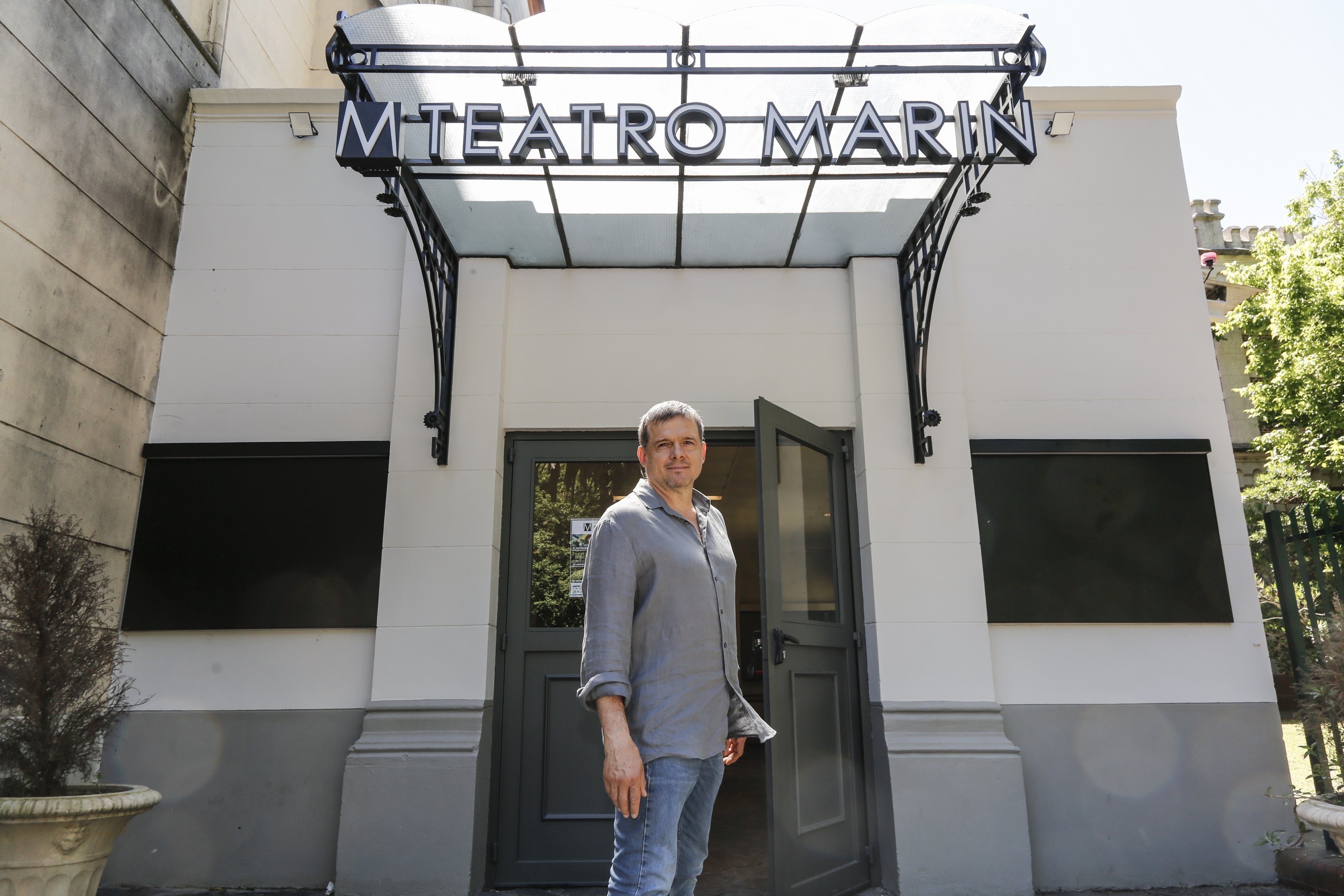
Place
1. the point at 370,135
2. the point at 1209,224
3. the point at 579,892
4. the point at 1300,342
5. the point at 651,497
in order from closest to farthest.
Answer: the point at 651,497, the point at 370,135, the point at 579,892, the point at 1300,342, the point at 1209,224

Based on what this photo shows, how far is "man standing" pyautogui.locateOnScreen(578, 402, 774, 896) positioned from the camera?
6.31 ft

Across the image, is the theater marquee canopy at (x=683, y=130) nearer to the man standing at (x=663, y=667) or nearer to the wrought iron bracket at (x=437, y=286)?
the wrought iron bracket at (x=437, y=286)

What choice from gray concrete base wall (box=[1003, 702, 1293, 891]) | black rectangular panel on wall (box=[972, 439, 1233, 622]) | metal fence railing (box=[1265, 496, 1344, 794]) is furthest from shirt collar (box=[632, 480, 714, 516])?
metal fence railing (box=[1265, 496, 1344, 794])

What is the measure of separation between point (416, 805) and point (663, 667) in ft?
8.83

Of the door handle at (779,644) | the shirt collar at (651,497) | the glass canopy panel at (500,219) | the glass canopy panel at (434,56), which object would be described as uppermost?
the glass canopy panel at (434,56)

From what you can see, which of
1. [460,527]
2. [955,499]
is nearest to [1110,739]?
[955,499]

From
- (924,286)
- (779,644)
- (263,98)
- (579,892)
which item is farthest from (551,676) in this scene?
(263,98)

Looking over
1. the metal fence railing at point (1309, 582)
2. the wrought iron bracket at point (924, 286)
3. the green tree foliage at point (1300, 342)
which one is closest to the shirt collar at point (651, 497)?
the wrought iron bracket at point (924, 286)

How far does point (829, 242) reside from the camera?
16.2 ft

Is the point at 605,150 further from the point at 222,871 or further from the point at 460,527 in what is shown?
the point at 222,871

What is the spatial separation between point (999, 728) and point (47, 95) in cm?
585

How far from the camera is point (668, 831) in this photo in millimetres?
1943

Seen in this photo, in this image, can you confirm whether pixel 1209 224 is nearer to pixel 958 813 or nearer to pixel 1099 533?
pixel 1099 533

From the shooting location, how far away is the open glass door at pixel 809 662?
12.6 ft
